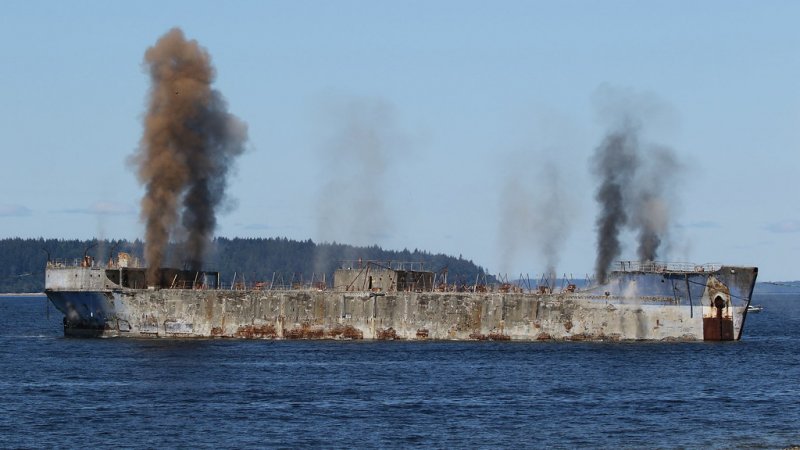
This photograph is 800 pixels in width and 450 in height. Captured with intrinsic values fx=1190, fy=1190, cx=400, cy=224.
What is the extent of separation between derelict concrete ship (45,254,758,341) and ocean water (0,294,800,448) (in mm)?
1221

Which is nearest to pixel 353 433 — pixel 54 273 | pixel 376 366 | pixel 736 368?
pixel 376 366

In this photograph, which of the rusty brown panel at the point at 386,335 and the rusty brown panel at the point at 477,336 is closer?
the rusty brown panel at the point at 477,336

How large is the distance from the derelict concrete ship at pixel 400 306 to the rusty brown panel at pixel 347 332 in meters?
0.06

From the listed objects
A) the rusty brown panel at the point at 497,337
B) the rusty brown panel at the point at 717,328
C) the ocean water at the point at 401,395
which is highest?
the rusty brown panel at the point at 717,328

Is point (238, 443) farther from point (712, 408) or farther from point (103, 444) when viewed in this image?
point (712, 408)

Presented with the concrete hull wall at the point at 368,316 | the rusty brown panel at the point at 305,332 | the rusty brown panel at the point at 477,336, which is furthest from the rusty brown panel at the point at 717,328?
the rusty brown panel at the point at 305,332

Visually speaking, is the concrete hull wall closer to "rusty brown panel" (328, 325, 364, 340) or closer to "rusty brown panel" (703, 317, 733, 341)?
"rusty brown panel" (328, 325, 364, 340)

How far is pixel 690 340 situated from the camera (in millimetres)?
67812

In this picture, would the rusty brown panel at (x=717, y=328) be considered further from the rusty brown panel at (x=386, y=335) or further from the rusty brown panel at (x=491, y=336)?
the rusty brown panel at (x=386, y=335)

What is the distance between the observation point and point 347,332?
73250 mm

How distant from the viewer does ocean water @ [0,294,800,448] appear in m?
40.8

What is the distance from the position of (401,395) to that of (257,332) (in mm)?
26419

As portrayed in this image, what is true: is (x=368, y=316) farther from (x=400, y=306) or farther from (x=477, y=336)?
(x=477, y=336)

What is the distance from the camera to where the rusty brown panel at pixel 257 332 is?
74875 mm
